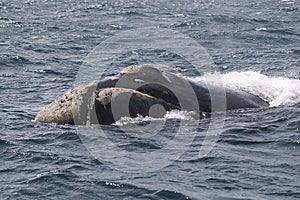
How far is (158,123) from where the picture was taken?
13.3m

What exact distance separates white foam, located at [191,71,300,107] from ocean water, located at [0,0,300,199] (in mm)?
32

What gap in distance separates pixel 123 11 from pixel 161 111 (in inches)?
918

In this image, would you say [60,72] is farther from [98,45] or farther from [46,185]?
[46,185]

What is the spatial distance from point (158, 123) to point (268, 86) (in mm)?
4668

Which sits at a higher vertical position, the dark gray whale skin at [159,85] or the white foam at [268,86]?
the dark gray whale skin at [159,85]

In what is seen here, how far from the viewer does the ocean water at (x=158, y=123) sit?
9984 millimetres

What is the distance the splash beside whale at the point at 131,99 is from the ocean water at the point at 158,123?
0.25 m

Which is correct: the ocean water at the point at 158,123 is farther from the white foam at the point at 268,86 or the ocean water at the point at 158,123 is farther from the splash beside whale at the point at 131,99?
the splash beside whale at the point at 131,99

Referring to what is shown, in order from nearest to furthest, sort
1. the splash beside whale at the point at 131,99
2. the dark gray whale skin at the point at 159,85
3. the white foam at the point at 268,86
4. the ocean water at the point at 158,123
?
the ocean water at the point at 158,123, the splash beside whale at the point at 131,99, the dark gray whale skin at the point at 159,85, the white foam at the point at 268,86

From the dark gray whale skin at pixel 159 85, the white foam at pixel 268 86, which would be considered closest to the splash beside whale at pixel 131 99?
the dark gray whale skin at pixel 159 85

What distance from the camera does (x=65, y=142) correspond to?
12.2 metres

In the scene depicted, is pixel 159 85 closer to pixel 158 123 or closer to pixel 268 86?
pixel 158 123

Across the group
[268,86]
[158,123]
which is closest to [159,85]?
[158,123]

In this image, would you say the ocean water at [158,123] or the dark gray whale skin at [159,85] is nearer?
the ocean water at [158,123]
